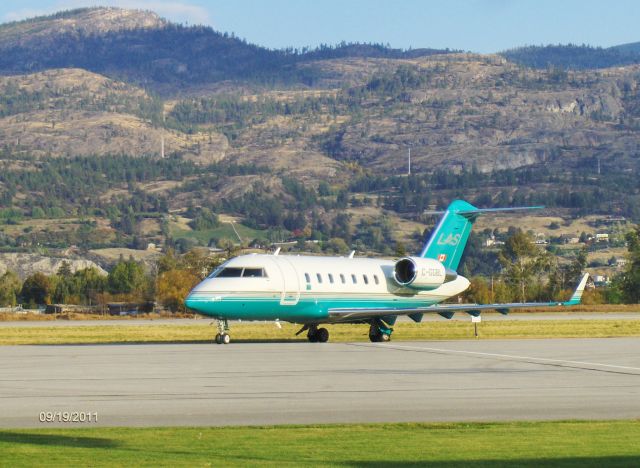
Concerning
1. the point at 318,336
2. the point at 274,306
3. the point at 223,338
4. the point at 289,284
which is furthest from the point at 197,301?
the point at 318,336

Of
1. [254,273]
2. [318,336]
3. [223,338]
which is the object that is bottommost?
[318,336]

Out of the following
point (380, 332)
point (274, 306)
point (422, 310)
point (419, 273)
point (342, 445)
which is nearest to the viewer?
point (342, 445)

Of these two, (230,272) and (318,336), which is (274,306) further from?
(318,336)

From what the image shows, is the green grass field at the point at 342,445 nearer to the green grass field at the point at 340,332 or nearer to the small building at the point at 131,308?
the green grass field at the point at 340,332

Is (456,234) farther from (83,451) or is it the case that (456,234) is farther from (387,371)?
(83,451)

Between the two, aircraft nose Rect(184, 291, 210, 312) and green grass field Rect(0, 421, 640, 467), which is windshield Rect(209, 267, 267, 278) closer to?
aircraft nose Rect(184, 291, 210, 312)

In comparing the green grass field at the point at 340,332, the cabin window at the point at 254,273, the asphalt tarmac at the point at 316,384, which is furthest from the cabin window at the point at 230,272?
the green grass field at the point at 340,332

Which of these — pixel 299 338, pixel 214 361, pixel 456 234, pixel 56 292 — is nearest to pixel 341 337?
pixel 299 338

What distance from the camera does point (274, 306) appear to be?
143 feet

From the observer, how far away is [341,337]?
5028 cm

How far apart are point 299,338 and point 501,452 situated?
32020 mm

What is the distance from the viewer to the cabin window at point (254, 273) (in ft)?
141

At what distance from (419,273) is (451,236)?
3930 millimetres

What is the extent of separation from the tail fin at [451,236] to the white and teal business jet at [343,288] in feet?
0.14
